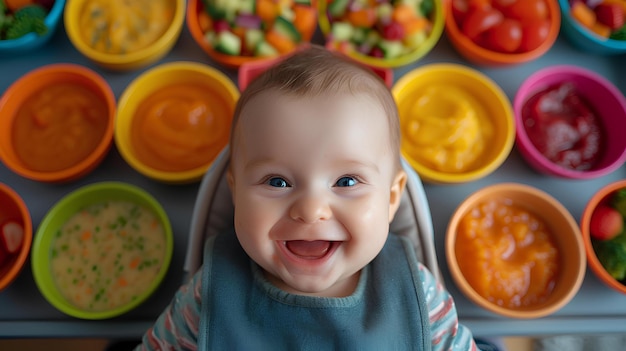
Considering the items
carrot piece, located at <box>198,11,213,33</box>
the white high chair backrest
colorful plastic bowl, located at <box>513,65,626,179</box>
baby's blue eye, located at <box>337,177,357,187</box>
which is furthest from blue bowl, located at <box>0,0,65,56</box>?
colorful plastic bowl, located at <box>513,65,626,179</box>

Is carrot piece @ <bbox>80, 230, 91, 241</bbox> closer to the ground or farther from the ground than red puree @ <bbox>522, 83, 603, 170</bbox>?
closer to the ground

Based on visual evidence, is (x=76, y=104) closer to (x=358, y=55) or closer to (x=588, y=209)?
(x=358, y=55)

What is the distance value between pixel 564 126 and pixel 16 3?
158 centimetres

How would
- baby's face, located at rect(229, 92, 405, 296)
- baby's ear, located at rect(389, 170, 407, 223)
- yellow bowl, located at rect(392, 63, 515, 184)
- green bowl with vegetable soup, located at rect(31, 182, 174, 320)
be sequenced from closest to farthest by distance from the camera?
baby's face, located at rect(229, 92, 405, 296) → baby's ear, located at rect(389, 170, 407, 223) → green bowl with vegetable soup, located at rect(31, 182, 174, 320) → yellow bowl, located at rect(392, 63, 515, 184)

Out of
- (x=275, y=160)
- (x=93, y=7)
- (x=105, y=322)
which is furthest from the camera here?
(x=93, y=7)

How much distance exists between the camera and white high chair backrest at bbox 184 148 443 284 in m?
1.05

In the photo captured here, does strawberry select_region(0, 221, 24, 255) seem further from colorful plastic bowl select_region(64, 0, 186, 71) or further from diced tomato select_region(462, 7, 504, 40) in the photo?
diced tomato select_region(462, 7, 504, 40)

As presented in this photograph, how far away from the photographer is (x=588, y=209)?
122cm

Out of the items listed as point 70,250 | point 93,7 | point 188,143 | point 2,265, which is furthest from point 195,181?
point 93,7

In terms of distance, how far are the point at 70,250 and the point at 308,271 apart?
738mm

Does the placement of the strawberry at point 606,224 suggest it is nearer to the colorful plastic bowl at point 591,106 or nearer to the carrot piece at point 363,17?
the colorful plastic bowl at point 591,106

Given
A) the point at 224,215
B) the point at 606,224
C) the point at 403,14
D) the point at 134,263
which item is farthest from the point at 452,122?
the point at 134,263

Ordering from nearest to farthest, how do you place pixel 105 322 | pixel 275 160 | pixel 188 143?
pixel 275 160 < pixel 105 322 < pixel 188 143

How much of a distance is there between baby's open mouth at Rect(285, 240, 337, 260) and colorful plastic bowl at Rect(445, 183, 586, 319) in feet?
1.51
